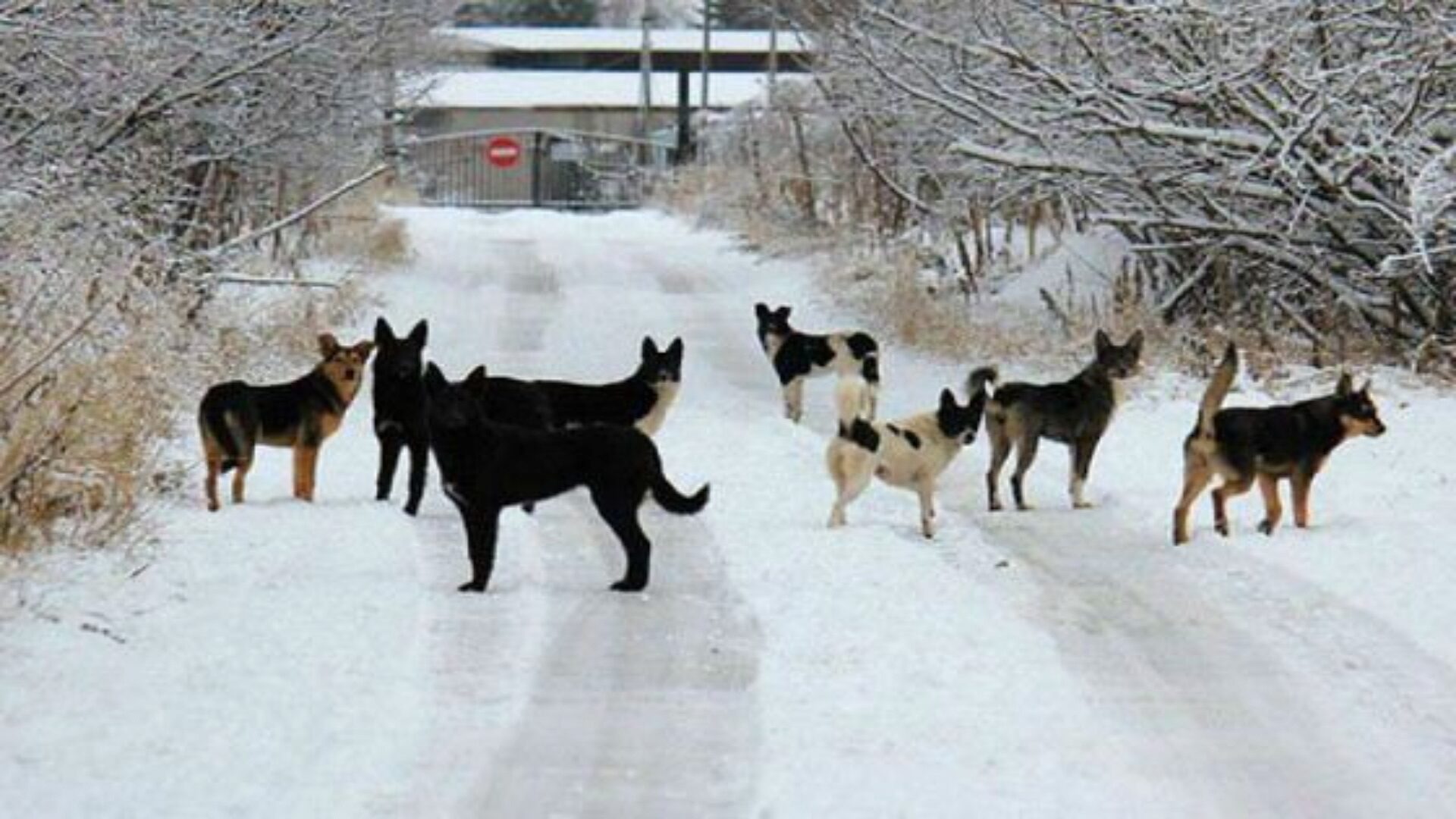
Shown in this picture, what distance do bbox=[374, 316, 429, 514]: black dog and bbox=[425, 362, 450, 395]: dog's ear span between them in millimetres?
1923

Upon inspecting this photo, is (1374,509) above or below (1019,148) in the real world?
below

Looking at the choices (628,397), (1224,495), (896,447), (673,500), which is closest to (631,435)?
(673,500)

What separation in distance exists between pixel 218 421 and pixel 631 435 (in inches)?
118

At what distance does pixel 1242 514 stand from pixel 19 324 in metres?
6.82

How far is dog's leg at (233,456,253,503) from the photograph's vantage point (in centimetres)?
1255

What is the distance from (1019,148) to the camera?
71.7 feet

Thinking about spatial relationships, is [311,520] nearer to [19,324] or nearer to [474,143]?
[19,324]

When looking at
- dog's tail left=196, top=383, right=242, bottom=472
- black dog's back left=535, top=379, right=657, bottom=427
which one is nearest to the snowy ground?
dog's tail left=196, top=383, right=242, bottom=472

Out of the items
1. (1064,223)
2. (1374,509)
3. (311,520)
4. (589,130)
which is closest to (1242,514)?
(1374,509)

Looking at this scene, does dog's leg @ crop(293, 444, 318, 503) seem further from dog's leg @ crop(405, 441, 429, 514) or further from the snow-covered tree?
the snow-covered tree

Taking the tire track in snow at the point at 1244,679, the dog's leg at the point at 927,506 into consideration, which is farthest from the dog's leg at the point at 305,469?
the tire track in snow at the point at 1244,679

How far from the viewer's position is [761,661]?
8.99 metres

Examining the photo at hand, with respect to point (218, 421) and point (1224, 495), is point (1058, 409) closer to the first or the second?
point (1224, 495)

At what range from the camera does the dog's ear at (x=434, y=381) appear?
1048 cm
